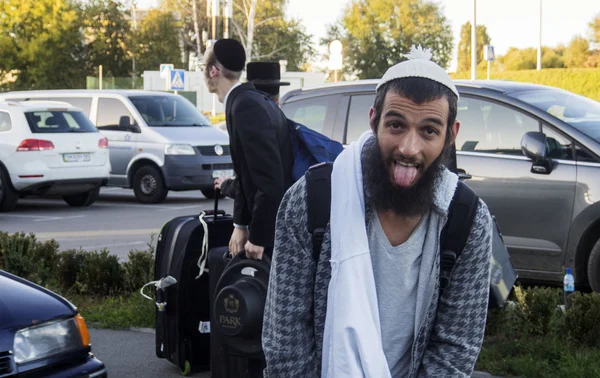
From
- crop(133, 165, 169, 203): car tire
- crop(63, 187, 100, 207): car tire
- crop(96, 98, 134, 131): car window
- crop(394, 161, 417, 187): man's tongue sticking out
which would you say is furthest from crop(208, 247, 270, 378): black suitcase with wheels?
crop(96, 98, 134, 131): car window

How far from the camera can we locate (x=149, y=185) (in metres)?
18.0

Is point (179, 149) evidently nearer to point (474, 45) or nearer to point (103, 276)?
point (103, 276)

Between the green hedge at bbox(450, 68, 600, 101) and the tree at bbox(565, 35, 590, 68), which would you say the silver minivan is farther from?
the tree at bbox(565, 35, 590, 68)

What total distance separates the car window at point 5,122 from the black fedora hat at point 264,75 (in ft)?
37.1

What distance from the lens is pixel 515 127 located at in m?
8.48

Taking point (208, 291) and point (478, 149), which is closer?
point (208, 291)

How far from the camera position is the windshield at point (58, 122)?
16.8 m

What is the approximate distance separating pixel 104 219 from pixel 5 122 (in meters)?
2.51

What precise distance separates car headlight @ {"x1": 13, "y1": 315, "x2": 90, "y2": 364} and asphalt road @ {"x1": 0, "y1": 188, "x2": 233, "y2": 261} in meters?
6.65

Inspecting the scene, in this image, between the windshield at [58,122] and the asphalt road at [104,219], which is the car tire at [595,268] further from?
the windshield at [58,122]

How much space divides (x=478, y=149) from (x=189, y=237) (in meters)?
3.53

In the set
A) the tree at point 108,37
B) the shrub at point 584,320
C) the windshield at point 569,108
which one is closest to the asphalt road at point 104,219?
the windshield at point 569,108

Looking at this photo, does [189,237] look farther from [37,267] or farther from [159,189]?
[159,189]

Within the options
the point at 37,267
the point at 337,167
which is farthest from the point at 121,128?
the point at 337,167
